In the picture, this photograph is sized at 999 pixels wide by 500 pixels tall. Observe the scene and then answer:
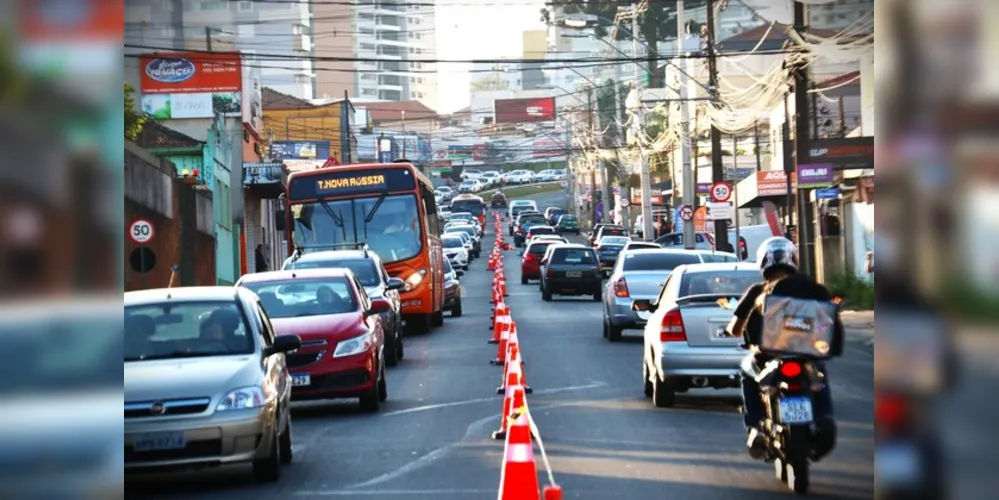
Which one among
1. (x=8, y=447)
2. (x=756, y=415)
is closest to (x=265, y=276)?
(x=756, y=415)

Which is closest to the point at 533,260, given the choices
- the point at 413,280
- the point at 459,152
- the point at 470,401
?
the point at 413,280

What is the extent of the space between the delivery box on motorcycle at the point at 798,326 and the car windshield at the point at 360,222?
21416mm

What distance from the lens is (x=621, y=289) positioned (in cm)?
2622

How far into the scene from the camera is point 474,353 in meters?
25.2

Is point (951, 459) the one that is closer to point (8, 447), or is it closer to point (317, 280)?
point (8, 447)

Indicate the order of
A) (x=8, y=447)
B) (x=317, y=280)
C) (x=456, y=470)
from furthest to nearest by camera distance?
(x=317, y=280) → (x=456, y=470) → (x=8, y=447)

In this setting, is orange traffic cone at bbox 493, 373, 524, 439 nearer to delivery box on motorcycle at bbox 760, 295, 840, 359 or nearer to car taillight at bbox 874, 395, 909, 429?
delivery box on motorcycle at bbox 760, 295, 840, 359

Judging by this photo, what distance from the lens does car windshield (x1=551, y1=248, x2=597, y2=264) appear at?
42969 mm

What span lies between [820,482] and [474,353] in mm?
15675

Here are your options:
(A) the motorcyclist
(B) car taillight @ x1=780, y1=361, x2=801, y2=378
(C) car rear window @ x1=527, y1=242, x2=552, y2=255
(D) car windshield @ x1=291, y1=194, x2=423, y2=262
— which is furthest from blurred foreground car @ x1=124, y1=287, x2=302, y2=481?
(C) car rear window @ x1=527, y1=242, x2=552, y2=255

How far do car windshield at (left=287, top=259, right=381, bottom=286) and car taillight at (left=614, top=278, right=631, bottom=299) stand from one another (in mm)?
4538

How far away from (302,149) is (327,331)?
282ft

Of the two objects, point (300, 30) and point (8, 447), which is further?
point (300, 30)

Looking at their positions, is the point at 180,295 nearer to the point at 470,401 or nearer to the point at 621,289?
the point at 470,401
